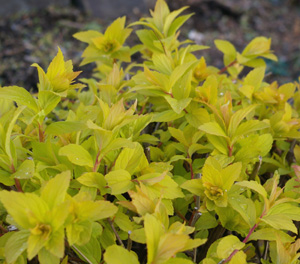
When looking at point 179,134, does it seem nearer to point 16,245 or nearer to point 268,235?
point 268,235

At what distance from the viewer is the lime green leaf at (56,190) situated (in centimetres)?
80

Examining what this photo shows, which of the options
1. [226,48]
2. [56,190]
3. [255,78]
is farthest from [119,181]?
[226,48]

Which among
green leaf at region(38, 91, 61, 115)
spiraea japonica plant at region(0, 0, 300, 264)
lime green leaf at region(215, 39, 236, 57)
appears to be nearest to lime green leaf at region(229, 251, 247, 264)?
spiraea japonica plant at region(0, 0, 300, 264)

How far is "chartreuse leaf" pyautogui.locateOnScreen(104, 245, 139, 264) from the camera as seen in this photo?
2.63 feet

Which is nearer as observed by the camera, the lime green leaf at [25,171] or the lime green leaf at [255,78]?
the lime green leaf at [25,171]

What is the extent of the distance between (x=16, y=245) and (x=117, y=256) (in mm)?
209

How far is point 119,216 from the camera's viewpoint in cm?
96

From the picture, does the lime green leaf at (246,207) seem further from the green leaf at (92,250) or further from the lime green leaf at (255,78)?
the lime green leaf at (255,78)

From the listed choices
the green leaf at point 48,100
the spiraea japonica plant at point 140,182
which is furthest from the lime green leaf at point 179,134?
the green leaf at point 48,100

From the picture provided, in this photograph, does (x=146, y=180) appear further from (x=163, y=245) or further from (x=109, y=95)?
(x=109, y=95)

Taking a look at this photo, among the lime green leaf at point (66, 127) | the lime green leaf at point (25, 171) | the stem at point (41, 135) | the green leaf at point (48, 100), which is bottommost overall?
the lime green leaf at point (25, 171)

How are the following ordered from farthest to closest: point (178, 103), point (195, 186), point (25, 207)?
point (178, 103) → point (195, 186) → point (25, 207)

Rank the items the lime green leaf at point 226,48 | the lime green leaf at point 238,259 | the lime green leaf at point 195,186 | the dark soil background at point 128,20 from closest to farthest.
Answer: the lime green leaf at point 238,259, the lime green leaf at point 195,186, the lime green leaf at point 226,48, the dark soil background at point 128,20

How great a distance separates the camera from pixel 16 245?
2.62 ft
